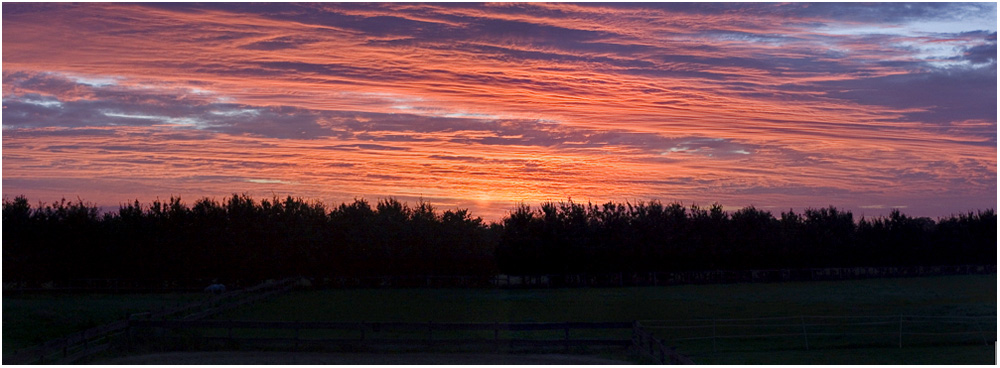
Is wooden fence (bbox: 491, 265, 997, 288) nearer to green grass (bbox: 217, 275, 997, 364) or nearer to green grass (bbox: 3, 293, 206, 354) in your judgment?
green grass (bbox: 217, 275, 997, 364)

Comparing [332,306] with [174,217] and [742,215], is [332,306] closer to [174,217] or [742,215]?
[174,217]

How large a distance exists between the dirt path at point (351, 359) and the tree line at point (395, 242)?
43957mm

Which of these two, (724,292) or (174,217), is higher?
(174,217)

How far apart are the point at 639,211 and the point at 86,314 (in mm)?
51280

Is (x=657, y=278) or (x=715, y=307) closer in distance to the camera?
(x=715, y=307)

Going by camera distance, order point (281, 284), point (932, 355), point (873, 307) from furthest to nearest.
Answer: point (281, 284)
point (873, 307)
point (932, 355)

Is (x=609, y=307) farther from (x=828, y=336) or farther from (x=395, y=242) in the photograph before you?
(x=395, y=242)

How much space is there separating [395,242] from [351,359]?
47.1 m

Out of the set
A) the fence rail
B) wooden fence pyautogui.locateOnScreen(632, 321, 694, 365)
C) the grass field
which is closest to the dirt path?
wooden fence pyautogui.locateOnScreen(632, 321, 694, 365)

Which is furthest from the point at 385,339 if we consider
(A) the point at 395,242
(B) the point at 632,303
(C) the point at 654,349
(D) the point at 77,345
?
(A) the point at 395,242

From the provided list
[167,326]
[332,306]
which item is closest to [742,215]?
[332,306]

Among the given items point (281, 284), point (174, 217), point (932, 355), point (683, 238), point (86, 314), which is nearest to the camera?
point (932, 355)

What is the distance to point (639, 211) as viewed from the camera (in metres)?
77.2

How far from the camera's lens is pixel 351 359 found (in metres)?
19.6
